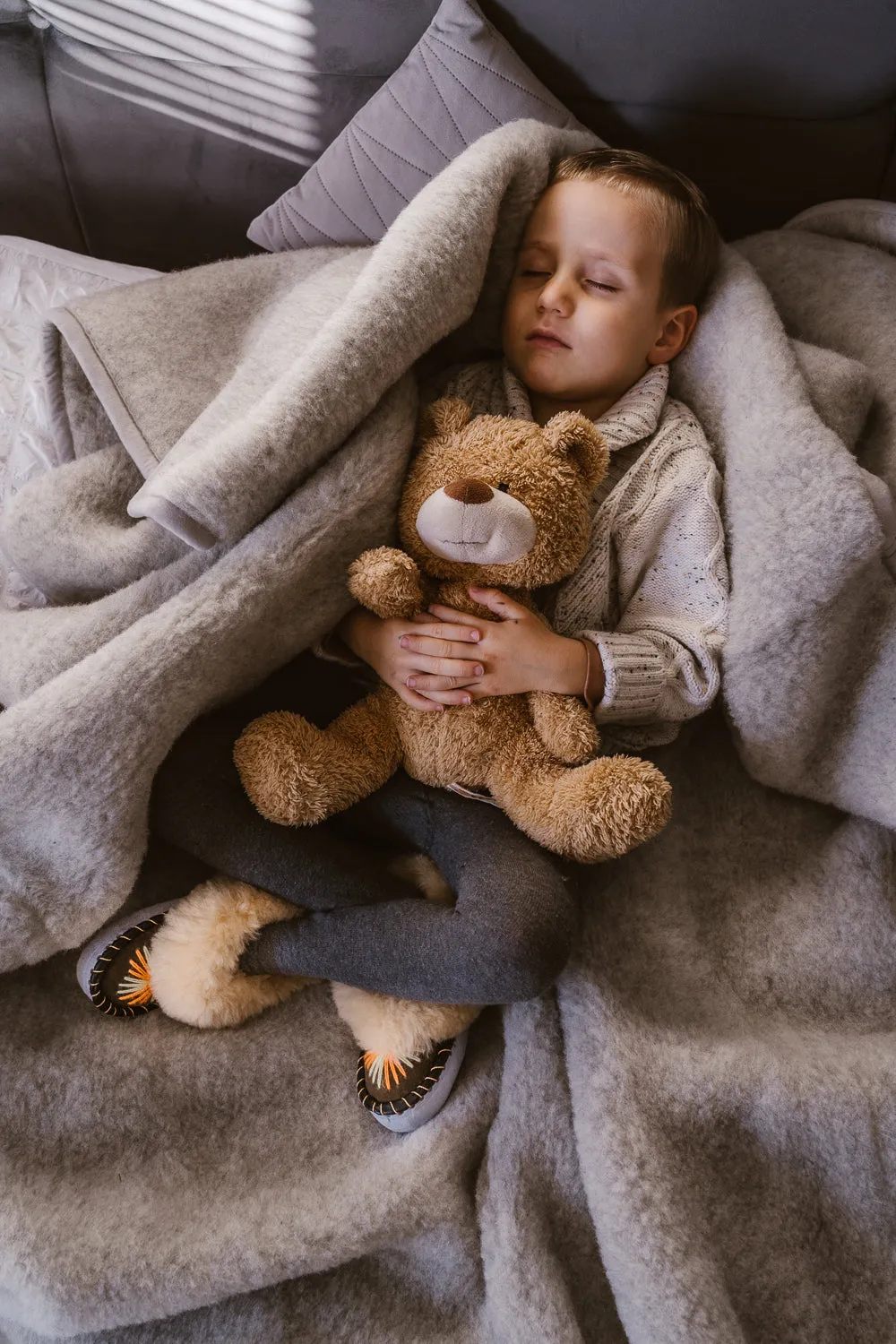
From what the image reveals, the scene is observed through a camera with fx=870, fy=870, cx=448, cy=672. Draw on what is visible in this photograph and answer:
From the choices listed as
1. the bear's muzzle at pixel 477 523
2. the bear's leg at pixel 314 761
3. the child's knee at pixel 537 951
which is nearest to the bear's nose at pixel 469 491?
the bear's muzzle at pixel 477 523

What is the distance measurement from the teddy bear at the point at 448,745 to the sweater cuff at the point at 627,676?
0.10 feet

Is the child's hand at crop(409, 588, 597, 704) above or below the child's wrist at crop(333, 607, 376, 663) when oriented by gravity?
above

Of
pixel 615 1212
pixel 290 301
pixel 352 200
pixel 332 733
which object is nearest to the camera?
pixel 615 1212

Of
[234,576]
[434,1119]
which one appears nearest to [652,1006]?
[434,1119]

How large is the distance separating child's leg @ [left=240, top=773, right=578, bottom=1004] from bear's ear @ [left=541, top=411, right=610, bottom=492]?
1.10 ft

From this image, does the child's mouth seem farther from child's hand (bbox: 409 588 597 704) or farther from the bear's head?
child's hand (bbox: 409 588 597 704)

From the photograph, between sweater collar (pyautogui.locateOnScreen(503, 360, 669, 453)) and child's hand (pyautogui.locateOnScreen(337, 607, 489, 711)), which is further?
sweater collar (pyautogui.locateOnScreen(503, 360, 669, 453))

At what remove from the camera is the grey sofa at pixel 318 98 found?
3.30 ft

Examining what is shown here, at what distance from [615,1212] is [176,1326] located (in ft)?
1.29

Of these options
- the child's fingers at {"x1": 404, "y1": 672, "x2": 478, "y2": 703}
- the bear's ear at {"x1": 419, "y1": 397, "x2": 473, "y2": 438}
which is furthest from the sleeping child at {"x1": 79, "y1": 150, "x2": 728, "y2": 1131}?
the bear's ear at {"x1": 419, "y1": 397, "x2": 473, "y2": 438}

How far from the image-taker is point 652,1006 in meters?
0.84

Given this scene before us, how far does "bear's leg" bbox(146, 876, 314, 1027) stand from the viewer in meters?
0.83

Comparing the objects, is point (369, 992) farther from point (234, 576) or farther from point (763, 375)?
point (763, 375)

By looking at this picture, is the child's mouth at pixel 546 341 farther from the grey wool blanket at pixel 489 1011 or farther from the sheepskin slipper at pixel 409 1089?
the sheepskin slipper at pixel 409 1089
